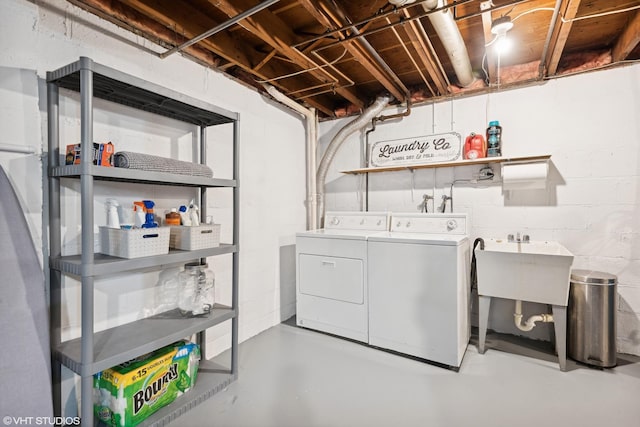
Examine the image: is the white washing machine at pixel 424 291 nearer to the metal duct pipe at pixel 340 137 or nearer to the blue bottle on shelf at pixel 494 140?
the blue bottle on shelf at pixel 494 140

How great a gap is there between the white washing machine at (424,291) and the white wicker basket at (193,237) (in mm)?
1198

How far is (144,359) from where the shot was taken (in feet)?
5.30

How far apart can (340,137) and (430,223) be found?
1306 mm

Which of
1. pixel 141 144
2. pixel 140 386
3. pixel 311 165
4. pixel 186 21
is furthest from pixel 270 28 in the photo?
pixel 140 386

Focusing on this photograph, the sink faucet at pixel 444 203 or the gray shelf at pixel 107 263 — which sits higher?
the sink faucet at pixel 444 203

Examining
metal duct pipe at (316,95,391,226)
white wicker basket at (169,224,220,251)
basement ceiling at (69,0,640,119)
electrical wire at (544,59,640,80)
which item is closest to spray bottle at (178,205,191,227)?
white wicker basket at (169,224,220,251)

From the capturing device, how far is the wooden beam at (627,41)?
1930 millimetres

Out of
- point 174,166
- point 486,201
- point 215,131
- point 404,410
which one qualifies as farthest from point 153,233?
point 486,201

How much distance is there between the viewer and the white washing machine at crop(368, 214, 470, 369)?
2.10m

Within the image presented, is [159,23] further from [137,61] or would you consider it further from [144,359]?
[144,359]

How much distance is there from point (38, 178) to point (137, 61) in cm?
87

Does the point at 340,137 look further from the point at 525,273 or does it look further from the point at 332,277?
the point at 525,273

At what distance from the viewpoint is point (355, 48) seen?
83.6 inches

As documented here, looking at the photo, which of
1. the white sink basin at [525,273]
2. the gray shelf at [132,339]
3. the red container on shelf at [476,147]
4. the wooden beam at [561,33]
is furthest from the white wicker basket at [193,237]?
the wooden beam at [561,33]
